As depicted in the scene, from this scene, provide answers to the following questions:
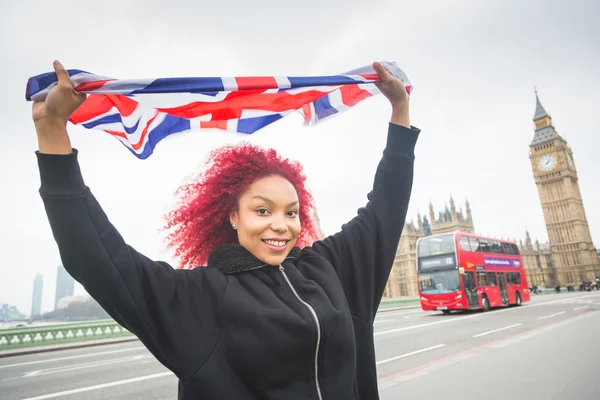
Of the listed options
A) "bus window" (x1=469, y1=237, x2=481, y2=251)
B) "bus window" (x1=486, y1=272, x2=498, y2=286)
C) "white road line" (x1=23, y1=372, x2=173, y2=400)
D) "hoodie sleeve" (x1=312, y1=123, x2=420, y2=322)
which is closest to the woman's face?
"hoodie sleeve" (x1=312, y1=123, x2=420, y2=322)

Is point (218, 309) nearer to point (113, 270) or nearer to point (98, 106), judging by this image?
point (113, 270)

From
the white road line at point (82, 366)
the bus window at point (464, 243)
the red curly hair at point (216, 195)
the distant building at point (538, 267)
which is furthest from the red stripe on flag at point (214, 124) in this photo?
the distant building at point (538, 267)

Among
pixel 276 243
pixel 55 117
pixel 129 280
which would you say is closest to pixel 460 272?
pixel 276 243

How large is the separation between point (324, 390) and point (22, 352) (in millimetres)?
14815

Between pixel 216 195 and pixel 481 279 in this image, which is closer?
pixel 216 195

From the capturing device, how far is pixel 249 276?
1447 mm

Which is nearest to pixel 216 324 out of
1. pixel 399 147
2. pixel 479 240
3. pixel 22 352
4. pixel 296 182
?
pixel 296 182

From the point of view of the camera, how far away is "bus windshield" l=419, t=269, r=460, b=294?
15.9 meters

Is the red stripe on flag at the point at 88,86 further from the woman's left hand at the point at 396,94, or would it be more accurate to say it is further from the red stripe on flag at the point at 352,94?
the red stripe on flag at the point at 352,94

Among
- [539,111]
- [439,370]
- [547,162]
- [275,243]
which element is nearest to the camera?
[275,243]

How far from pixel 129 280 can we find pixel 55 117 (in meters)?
0.58

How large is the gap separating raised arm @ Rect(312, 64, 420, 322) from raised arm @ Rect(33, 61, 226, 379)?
65cm

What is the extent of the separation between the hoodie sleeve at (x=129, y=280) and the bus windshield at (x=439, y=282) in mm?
16430

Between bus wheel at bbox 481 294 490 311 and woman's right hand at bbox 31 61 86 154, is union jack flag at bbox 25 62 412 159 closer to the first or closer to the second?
woman's right hand at bbox 31 61 86 154
